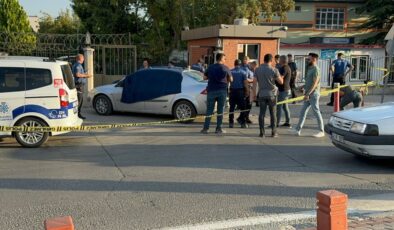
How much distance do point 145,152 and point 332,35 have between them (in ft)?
115


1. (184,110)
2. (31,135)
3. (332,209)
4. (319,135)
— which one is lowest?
(319,135)

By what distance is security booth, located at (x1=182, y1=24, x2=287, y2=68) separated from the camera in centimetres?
1806

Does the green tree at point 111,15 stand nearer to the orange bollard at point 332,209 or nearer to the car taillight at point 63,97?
the car taillight at point 63,97

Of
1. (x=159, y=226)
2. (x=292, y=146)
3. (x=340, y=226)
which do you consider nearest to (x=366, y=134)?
(x=292, y=146)

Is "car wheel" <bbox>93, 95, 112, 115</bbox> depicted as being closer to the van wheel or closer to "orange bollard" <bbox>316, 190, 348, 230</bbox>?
the van wheel

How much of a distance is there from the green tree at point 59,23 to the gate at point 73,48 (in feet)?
107

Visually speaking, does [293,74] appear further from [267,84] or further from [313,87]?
[267,84]

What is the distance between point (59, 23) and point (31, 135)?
50.6m

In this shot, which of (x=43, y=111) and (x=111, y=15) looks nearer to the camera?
(x=43, y=111)

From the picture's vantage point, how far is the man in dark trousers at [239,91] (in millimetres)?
12008

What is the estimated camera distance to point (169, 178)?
7.16 meters

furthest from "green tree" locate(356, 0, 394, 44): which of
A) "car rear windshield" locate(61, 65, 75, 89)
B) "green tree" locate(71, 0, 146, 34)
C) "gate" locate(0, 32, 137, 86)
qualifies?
"car rear windshield" locate(61, 65, 75, 89)

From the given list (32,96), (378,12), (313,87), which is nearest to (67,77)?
(32,96)

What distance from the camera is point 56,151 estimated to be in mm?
9188
